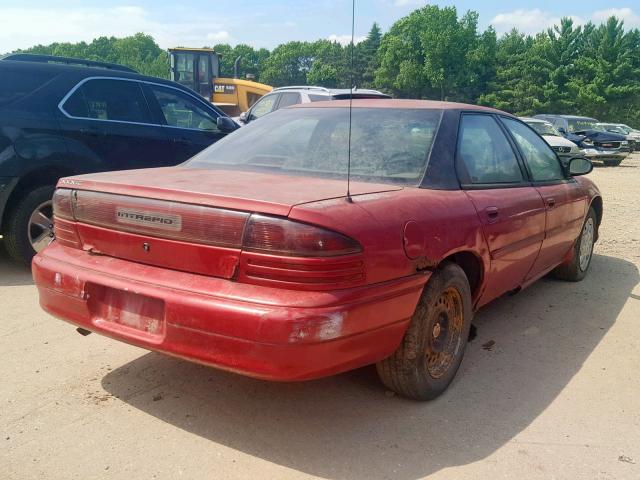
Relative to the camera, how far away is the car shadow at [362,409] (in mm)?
2727

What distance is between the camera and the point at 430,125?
3607 mm

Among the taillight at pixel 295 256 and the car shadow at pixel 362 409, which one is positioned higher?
the taillight at pixel 295 256

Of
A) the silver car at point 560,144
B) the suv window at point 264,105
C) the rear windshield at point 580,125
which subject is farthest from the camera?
the rear windshield at point 580,125

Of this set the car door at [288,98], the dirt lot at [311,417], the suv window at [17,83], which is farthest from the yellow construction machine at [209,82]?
the dirt lot at [311,417]

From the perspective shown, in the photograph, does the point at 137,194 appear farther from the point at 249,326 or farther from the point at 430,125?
the point at 430,125

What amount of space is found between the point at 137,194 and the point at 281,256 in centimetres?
83

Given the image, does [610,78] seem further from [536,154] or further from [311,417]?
[311,417]

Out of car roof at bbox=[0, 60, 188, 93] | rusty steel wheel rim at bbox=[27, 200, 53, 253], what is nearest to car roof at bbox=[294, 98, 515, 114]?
rusty steel wheel rim at bbox=[27, 200, 53, 253]

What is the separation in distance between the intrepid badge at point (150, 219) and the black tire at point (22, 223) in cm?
285

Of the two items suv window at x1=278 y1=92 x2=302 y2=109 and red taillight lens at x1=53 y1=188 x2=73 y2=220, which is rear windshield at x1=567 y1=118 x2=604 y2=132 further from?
red taillight lens at x1=53 y1=188 x2=73 y2=220

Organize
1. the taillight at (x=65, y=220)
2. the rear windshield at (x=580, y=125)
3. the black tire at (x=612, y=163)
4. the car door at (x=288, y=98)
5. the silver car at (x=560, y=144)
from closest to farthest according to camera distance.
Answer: the taillight at (x=65, y=220), the car door at (x=288, y=98), the silver car at (x=560, y=144), the black tire at (x=612, y=163), the rear windshield at (x=580, y=125)

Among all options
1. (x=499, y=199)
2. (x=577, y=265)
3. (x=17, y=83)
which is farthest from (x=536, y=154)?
(x=17, y=83)

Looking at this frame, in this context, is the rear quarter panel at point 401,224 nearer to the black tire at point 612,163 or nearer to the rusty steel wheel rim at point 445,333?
the rusty steel wheel rim at point 445,333

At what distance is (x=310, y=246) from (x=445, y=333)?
121 cm
